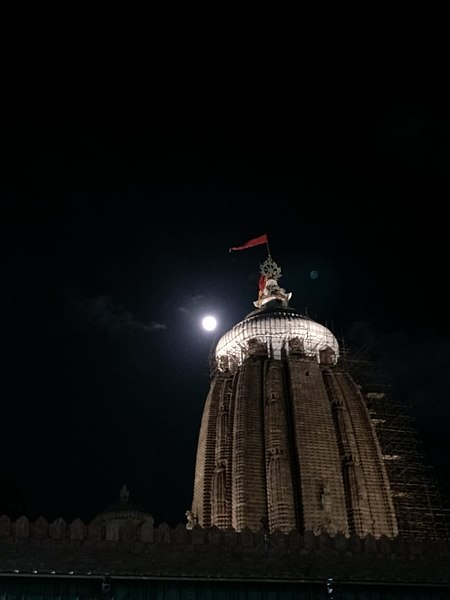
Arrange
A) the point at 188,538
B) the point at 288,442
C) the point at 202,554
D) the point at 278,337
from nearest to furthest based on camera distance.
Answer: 1. the point at 202,554
2. the point at 188,538
3. the point at 288,442
4. the point at 278,337

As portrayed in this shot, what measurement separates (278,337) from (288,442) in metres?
9.24

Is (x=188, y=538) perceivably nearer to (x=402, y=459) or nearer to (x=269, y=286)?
(x=402, y=459)

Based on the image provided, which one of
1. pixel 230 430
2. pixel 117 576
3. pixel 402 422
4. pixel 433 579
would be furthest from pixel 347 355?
pixel 117 576

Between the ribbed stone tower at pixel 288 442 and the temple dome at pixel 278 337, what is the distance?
70mm

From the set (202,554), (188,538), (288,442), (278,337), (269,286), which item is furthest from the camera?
(269,286)

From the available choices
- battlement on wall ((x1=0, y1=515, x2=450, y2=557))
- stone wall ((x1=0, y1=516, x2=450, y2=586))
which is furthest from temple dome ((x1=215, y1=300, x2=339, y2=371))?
stone wall ((x1=0, y1=516, x2=450, y2=586))

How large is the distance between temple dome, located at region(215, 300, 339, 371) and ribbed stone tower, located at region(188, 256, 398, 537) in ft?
0.23

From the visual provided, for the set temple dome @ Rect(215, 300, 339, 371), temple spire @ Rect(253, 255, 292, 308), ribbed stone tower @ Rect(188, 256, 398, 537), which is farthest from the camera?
temple spire @ Rect(253, 255, 292, 308)

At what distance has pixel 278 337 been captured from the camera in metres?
47.7

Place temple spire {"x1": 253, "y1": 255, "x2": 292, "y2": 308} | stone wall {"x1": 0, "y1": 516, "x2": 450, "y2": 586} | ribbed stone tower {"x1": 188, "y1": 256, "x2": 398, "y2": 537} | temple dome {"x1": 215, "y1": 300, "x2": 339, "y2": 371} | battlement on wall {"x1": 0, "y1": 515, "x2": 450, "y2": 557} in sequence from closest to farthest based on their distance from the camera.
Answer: stone wall {"x1": 0, "y1": 516, "x2": 450, "y2": 586}
battlement on wall {"x1": 0, "y1": 515, "x2": 450, "y2": 557}
ribbed stone tower {"x1": 188, "y1": 256, "x2": 398, "y2": 537}
temple dome {"x1": 215, "y1": 300, "x2": 339, "y2": 371}
temple spire {"x1": 253, "y1": 255, "x2": 292, "y2": 308}

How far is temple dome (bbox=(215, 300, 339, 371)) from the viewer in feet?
155

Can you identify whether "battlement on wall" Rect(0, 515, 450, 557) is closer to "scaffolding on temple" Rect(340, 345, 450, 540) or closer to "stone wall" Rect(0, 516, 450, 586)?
"stone wall" Rect(0, 516, 450, 586)

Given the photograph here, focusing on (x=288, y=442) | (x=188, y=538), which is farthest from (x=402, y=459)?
(x=188, y=538)

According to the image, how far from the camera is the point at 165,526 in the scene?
21281 mm
